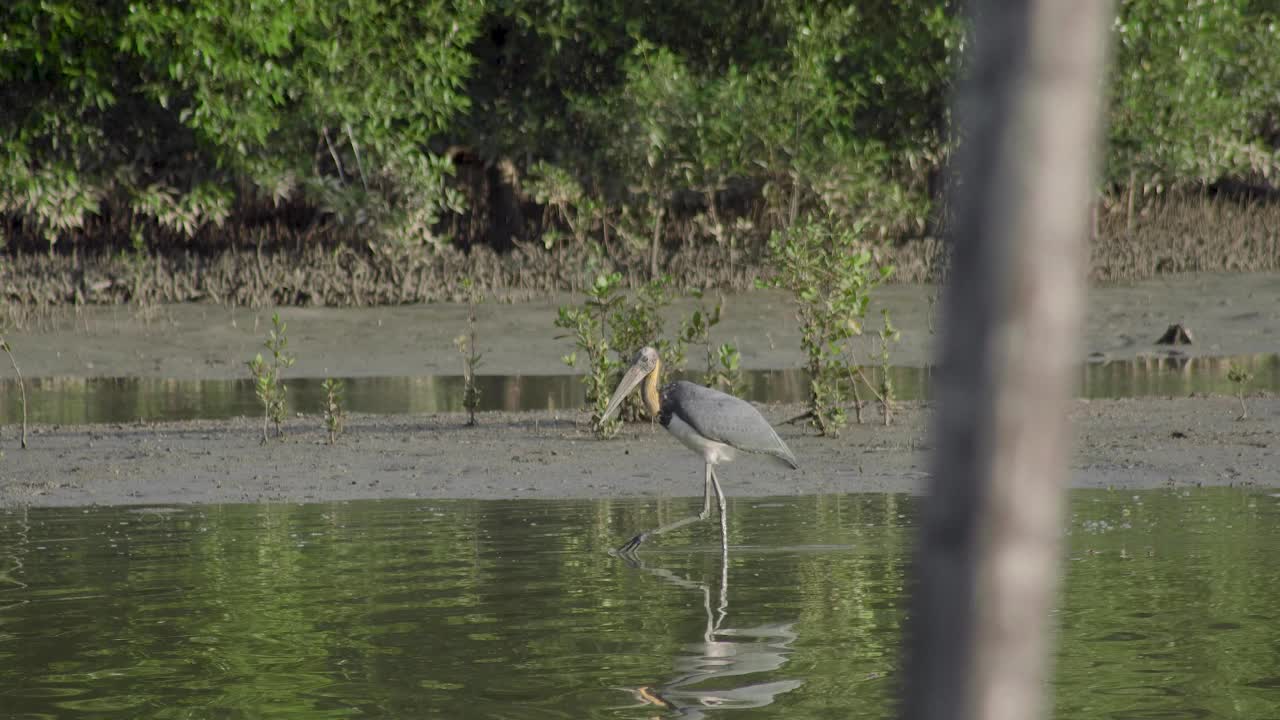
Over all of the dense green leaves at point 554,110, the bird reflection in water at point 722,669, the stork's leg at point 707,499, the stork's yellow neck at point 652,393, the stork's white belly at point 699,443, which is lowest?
the bird reflection in water at point 722,669

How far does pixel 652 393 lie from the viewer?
1081 centimetres

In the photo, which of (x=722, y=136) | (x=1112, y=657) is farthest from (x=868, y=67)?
(x=1112, y=657)

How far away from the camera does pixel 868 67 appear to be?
24625mm

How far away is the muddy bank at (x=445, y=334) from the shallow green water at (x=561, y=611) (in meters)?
8.64

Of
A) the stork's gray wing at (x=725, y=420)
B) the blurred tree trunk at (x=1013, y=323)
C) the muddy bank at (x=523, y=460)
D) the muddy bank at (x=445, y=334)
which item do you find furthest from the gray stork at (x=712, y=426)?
the muddy bank at (x=445, y=334)

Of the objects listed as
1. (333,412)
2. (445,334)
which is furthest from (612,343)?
(445,334)

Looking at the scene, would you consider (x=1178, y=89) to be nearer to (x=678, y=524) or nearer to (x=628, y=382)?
(x=628, y=382)

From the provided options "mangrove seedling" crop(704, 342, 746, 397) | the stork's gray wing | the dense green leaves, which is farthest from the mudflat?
the dense green leaves

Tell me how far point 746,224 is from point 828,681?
1805 centimetres

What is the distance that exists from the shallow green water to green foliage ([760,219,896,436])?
218 cm

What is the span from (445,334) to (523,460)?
8.49m

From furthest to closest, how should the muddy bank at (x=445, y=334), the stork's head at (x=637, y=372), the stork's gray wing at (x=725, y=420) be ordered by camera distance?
the muddy bank at (x=445, y=334) → the stork's head at (x=637, y=372) → the stork's gray wing at (x=725, y=420)

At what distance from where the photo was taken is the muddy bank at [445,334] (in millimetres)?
19359

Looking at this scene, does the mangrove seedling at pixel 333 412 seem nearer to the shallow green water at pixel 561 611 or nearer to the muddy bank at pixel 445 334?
the shallow green water at pixel 561 611
